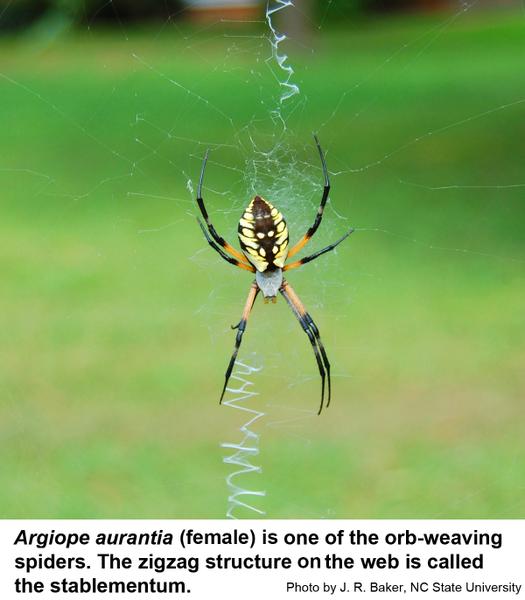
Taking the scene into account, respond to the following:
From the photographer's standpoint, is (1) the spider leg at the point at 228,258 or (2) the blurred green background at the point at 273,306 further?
(2) the blurred green background at the point at 273,306

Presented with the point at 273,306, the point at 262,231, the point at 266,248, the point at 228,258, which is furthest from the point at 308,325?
the point at 273,306

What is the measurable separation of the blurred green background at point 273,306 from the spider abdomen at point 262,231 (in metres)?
0.42

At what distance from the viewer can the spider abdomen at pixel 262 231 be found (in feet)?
11.0

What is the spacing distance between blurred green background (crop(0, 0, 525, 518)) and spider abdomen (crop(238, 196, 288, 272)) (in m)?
0.42

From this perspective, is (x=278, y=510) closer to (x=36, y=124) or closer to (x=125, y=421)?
(x=125, y=421)

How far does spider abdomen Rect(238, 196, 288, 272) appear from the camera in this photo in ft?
11.0

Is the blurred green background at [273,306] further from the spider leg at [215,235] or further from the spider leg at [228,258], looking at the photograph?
the spider leg at [228,258]

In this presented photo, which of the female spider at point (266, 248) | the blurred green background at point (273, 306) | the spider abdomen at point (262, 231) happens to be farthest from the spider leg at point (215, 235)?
the blurred green background at point (273, 306)

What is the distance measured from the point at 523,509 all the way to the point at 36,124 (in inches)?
733

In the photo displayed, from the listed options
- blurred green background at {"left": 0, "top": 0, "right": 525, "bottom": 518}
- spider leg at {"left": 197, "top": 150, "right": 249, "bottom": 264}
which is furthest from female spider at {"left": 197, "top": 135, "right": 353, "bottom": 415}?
blurred green background at {"left": 0, "top": 0, "right": 525, "bottom": 518}

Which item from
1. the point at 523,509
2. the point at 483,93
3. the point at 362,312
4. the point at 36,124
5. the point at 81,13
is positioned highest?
the point at 81,13

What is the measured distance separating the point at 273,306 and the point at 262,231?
597cm

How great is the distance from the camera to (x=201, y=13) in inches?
1053
